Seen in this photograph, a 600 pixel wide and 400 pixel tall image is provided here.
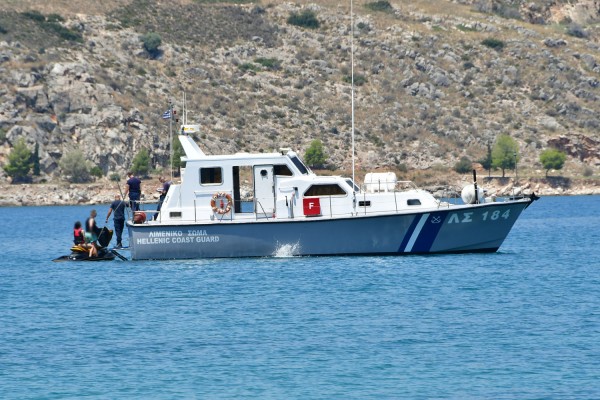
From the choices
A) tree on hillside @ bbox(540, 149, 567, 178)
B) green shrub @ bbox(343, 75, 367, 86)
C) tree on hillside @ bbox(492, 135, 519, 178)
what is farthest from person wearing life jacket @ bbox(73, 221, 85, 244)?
green shrub @ bbox(343, 75, 367, 86)

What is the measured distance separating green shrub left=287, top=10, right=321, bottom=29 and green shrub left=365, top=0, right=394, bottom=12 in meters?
9.29

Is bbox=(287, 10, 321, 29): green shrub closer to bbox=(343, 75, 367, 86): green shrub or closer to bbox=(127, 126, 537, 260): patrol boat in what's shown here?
bbox=(343, 75, 367, 86): green shrub

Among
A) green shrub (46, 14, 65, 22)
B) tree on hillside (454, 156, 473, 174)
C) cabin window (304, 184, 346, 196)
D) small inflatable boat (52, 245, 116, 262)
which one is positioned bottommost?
small inflatable boat (52, 245, 116, 262)

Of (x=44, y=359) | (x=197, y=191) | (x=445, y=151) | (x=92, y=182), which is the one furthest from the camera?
(x=445, y=151)

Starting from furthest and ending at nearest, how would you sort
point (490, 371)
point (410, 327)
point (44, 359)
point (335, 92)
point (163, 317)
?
1. point (335, 92)
2. point (163, 317)
3. point (410, 327)
4. point (44, 359)
5. point (490, 371)

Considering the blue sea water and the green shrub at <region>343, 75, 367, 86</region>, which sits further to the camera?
the green shrub at <region>343, 75, 367, 86</region>

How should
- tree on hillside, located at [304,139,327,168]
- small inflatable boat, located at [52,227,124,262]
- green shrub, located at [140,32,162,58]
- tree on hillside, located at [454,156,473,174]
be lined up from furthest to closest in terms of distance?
1. green shrub, located at [140,32,162,58]
2. tree on hillside, located at [454,156,473,174]
3. tree on hillside, located at [304,139,327,168]
4. small inflatable boat, located at [52,227,124,262]

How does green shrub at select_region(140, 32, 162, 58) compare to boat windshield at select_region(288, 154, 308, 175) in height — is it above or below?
above

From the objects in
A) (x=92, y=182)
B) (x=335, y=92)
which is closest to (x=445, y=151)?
(x=335, y=92)

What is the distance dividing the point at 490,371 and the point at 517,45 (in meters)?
116

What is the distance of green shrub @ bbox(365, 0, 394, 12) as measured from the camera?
14475 centimetres

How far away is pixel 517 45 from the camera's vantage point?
5285 inches

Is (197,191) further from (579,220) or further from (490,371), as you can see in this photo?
(579,220)

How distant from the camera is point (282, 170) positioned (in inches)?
1500
